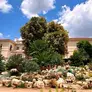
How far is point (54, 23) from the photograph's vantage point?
32.3 meters

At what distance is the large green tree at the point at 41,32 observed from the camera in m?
30.5

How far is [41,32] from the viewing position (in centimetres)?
3262

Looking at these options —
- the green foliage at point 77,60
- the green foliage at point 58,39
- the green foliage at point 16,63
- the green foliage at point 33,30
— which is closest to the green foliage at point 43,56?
the green foliage at point 77,60

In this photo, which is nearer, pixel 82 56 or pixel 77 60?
pixel 77 60

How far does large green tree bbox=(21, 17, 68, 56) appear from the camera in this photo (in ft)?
100

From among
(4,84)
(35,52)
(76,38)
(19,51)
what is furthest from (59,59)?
(19,51)

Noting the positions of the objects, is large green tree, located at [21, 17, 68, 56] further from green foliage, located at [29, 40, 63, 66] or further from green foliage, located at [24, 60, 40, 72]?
green foliage, located at [24, 60, 40, 72]

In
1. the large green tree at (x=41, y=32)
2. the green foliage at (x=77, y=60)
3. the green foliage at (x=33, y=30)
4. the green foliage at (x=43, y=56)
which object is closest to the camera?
the green foliage at (x=43, y=56)

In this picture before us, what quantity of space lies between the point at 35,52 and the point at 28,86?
35.8ft

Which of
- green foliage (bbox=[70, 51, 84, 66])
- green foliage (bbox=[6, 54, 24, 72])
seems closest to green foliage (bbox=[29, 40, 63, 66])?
green foliage (bbox=[70, 51, 84, 66])

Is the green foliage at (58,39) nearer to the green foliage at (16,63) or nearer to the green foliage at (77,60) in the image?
the green foliage at (77,60)

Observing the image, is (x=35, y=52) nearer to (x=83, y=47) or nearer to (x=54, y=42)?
(x=54, y=42)

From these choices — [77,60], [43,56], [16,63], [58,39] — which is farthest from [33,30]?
[16,63]

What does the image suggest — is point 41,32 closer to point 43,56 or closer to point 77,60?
point 77,60
